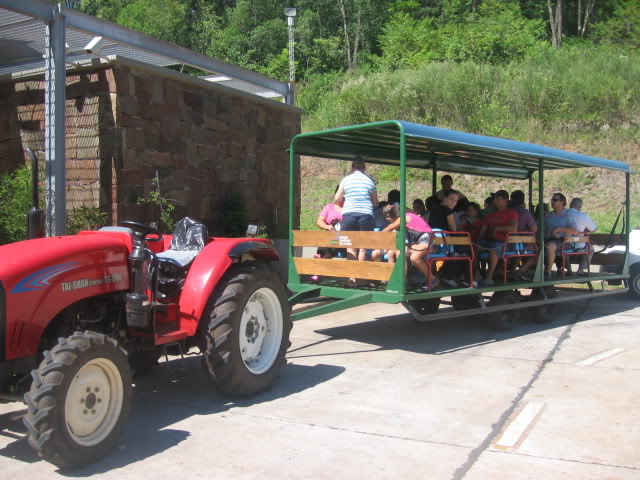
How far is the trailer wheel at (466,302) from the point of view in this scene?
8.83m

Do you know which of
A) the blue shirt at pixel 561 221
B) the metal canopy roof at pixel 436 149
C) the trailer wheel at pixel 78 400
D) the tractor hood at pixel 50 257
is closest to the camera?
the trailer wheel at pixel 78 400

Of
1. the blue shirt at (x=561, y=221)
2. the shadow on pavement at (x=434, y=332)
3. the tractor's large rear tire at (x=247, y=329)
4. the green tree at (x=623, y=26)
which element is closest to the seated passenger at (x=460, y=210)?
the blue shirt at (x=561, y=221)

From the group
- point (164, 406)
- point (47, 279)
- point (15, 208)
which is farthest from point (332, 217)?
point (47, 279)

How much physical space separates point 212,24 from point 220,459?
4616 centimetres

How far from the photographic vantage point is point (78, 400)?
4012 mm

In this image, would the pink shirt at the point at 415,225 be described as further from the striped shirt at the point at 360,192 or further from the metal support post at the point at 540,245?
the metal support post at the point at 540,245

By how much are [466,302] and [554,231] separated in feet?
7.66

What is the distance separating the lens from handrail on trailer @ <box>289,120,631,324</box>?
7340mm

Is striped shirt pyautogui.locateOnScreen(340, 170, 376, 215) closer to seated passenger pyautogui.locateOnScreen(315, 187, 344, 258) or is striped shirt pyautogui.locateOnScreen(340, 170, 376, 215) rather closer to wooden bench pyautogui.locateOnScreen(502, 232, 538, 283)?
seated passenger pyautogui.locateOnScreen(315, 187, 344, 258)

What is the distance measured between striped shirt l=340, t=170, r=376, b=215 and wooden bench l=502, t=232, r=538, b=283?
2191mm

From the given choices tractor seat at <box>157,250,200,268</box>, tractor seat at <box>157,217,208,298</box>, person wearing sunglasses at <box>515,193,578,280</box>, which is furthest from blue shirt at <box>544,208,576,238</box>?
tractor seat at <box>157,250,200,268</box>

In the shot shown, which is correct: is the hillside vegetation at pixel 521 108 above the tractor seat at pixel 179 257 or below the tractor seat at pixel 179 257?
above

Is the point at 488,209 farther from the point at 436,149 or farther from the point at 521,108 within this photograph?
the point at 521,108

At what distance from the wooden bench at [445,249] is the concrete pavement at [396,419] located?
95 centimetres
